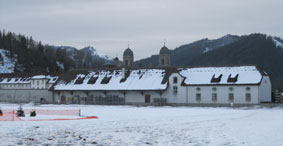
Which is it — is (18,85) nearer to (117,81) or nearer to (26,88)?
(26,88)

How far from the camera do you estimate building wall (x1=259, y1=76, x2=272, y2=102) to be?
59956 millimetres

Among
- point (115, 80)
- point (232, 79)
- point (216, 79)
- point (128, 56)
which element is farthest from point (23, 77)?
point (232, 79)

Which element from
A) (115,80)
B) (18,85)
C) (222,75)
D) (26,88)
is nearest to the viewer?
(222,75)

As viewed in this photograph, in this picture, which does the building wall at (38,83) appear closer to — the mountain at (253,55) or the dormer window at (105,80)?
the dormer window at (105,80)

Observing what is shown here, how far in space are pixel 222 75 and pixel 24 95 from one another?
38.0 metres

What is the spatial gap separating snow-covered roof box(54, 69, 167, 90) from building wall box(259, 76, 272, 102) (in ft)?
45.0

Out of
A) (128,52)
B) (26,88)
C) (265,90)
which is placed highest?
(128,52)

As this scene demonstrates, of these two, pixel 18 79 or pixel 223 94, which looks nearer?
pixel 223 94

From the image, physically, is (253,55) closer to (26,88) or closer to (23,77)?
(23,77)

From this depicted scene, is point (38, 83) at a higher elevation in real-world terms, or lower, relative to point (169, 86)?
higher

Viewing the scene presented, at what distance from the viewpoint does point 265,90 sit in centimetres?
6156

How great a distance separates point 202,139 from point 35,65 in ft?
577

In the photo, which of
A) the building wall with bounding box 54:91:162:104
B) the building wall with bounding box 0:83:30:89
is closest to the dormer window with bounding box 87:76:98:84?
the building wall with bounding box 54:91:162:104

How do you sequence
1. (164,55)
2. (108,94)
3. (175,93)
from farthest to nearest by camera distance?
1. (164,55)
2. (108,94)
3. (175,93)
